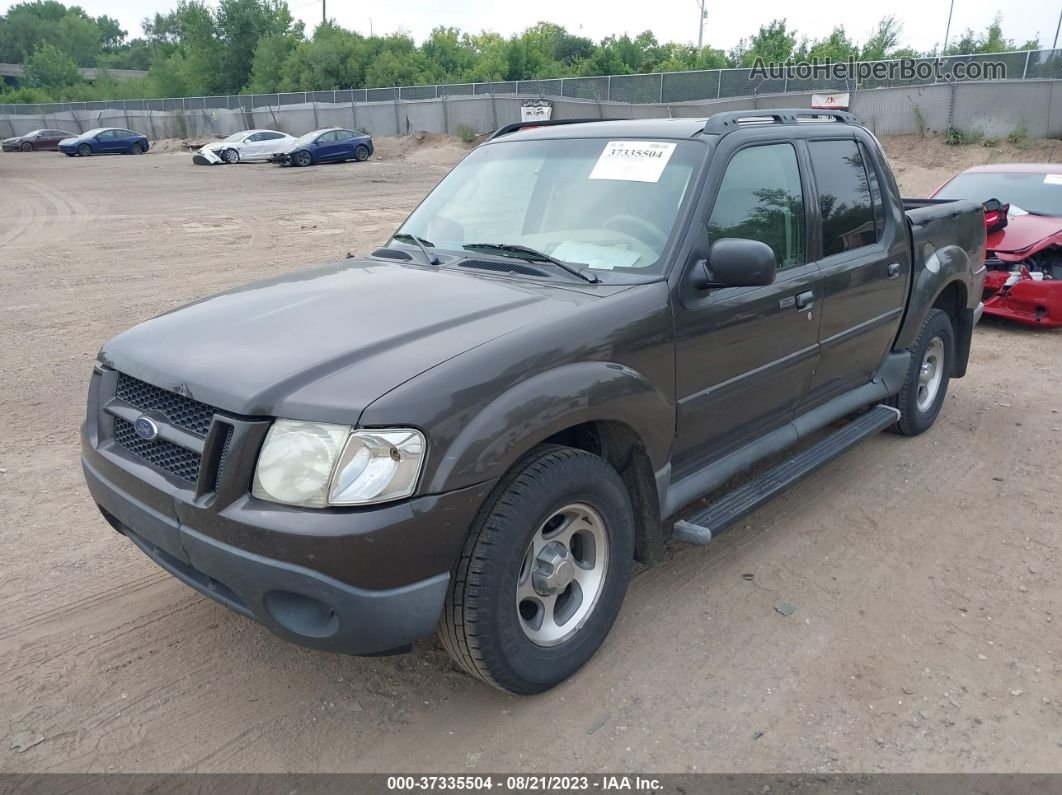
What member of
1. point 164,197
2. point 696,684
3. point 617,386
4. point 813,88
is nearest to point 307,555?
point 617,386

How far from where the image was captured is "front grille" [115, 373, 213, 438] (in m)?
2.58

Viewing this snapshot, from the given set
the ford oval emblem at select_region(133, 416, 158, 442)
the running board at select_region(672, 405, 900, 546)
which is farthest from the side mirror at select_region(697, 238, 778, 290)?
the ford oval emblem at select_region(133, 416, 158, 442)

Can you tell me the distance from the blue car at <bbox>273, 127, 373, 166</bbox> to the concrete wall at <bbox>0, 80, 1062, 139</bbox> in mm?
5498

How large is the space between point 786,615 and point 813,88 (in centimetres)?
2575

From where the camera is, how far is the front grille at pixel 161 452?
260 cm

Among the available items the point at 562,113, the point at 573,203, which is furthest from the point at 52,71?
the point at 573,203

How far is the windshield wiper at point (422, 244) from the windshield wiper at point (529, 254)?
0.53ft

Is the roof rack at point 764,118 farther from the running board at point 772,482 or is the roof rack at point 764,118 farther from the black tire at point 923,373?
the running board at point 772,482

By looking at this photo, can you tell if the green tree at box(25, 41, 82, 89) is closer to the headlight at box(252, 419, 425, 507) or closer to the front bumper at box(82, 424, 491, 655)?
the front bumper at box(82, 424, 491, 655)

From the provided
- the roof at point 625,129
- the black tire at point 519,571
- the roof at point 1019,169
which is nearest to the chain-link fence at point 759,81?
the roof at point 1019,169

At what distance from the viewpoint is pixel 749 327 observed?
3.53 m

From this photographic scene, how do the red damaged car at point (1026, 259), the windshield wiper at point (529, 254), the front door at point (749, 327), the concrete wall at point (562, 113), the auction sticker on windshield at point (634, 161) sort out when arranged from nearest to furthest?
the windshield wiper at point (529, 254), the front door at point (749, 327), the auction sticker on windshield at point (634, 161), the red damaged car at point (1026, 259), the concrete wall at point (562, 113)

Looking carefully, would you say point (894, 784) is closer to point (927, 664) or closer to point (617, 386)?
point (927, 664)

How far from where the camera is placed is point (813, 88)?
2556 centimetres
